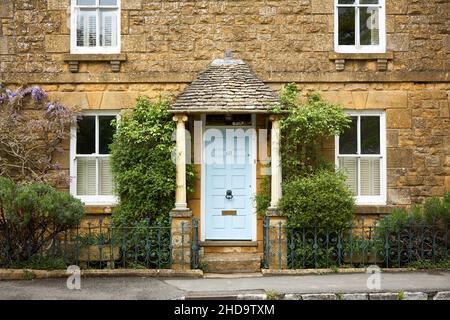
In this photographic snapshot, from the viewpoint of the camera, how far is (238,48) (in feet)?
43.3

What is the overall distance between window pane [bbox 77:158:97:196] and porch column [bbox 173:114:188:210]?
6.85ft

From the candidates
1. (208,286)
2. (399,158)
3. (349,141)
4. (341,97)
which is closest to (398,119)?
(399,158)

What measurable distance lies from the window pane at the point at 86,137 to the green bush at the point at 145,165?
708 millimetres

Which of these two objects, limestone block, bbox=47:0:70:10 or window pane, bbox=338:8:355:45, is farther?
window pane, bbox=338:8:355:45

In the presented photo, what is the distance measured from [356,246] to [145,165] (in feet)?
13.9

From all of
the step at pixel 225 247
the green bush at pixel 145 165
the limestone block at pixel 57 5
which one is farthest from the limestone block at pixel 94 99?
the step at pixel 225 247

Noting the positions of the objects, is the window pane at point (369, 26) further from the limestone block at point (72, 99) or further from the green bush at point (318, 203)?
the limestone block at point (72, 99)

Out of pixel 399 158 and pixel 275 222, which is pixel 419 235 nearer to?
pixel 399 158

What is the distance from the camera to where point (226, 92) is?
12.2 meters

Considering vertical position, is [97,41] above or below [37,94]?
above

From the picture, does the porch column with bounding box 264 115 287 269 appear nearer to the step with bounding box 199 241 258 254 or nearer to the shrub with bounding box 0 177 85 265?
the step with bounding box 199 241 258 254

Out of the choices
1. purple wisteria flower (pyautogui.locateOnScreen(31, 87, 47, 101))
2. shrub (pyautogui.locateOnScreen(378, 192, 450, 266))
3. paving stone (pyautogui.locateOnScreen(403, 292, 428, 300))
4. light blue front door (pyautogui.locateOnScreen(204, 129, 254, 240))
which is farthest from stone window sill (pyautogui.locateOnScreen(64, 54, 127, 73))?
paving stone (pyautogui.locateOnScreen(403, 292, 428, 300))

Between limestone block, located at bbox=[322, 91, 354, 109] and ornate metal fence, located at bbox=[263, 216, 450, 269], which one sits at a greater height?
limestone block, located at bbox=[322, 91, 354, 109]

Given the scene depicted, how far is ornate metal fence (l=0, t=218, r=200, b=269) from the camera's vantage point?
11.4m
